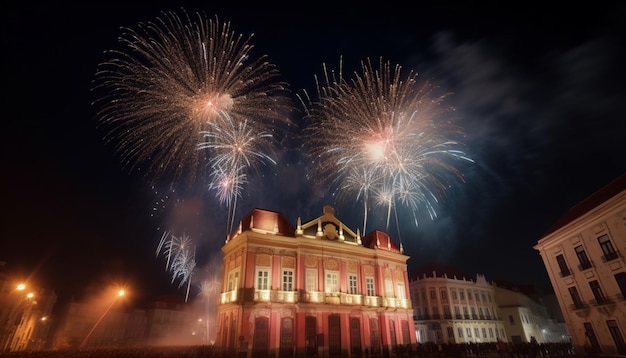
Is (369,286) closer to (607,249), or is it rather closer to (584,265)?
(584,265)

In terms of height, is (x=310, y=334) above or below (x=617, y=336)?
above

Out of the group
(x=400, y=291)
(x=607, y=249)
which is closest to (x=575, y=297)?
(x=607, y=249)

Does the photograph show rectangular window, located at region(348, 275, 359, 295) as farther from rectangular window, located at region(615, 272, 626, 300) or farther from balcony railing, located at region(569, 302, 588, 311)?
rectangular window, located at region(615, 272, 626, 300)

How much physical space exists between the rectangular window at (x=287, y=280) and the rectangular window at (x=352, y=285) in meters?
6.15

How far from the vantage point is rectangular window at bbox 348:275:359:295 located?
2945 centimetres

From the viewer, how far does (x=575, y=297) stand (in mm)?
25281

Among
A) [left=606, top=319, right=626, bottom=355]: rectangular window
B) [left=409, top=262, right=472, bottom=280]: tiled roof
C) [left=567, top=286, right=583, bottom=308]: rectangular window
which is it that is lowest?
[left=606, top=319, right=626, bottom=355]: rectangular window

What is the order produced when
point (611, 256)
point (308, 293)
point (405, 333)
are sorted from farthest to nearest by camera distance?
point (405, 333), point (308, 293), point (611, 256)

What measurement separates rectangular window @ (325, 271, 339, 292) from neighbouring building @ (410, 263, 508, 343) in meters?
21.9

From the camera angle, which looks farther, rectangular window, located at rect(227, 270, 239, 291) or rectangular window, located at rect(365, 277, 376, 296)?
rectangular window, located at rect(365, 277, 376, 296)

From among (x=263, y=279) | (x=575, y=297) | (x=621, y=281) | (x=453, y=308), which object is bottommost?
(x=575, y=297)

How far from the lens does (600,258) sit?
22844 millimetres

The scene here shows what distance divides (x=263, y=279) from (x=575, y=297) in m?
26.1

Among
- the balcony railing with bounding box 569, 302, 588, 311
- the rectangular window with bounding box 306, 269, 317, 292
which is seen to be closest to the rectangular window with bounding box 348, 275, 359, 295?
the rectangular window with bounding box 306, 269, 317, 292
